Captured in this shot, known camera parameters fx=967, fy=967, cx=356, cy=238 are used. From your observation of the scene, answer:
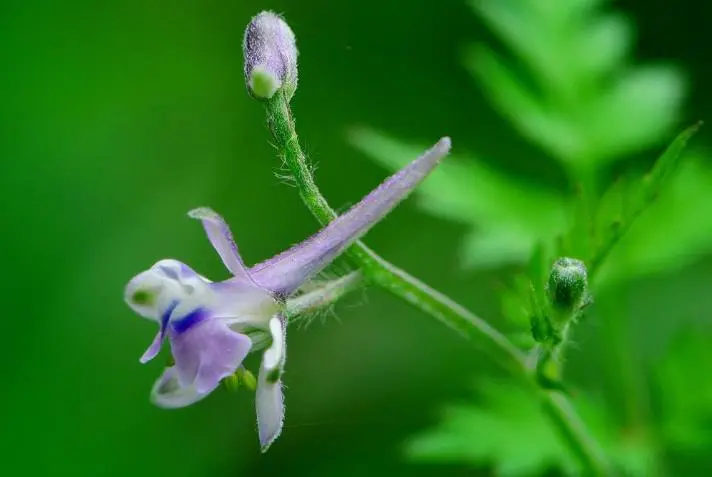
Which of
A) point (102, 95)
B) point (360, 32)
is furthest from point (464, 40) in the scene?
point (102, 95)

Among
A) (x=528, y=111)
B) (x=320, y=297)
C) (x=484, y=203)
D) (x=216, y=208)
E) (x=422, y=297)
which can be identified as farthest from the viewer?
(x=216, y=208)

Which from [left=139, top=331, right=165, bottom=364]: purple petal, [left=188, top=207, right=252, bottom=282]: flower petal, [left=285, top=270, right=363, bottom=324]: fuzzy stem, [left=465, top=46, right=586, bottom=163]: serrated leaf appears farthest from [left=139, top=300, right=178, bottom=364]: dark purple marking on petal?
[left=465, top=46, right=586, bottom=163]: serrated leaf

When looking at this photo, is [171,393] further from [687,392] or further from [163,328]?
[687,392]

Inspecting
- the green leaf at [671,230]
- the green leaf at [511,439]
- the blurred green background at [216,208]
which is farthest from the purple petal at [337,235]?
the blurred green background at [216,208]

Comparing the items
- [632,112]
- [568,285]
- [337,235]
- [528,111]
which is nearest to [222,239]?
[337,235]

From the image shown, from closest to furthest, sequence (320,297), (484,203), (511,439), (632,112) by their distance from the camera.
Answer: (320,297), (511,439), (484,203), (632,112)

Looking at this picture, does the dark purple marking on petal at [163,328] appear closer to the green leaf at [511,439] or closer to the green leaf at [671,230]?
the green leaf at [511,439]
